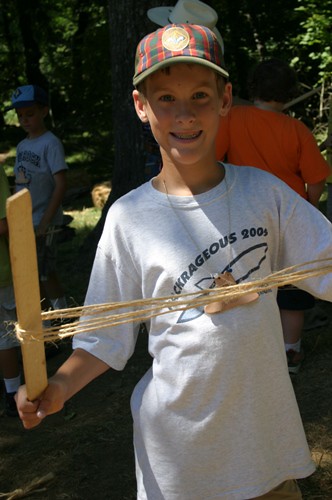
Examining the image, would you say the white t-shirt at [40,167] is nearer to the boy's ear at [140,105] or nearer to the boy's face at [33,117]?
the boy's face at [33,117]

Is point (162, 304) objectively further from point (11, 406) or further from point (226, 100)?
point (11, 406)

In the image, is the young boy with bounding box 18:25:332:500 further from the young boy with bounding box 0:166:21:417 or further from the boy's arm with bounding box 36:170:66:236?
the boy's arm with bounding box 36:170:66:236

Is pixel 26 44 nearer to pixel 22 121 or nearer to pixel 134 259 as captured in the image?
pixel 22 121

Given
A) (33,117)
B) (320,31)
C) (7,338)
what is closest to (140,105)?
(7,338)

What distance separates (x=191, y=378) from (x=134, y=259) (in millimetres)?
333

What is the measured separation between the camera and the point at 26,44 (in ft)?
53.9

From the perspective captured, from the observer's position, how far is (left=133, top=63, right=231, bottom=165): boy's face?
1.85 m

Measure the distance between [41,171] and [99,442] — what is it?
6.76 ft

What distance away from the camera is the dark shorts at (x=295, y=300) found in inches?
164

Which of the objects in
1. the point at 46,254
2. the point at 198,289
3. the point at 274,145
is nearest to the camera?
the point at 198,289

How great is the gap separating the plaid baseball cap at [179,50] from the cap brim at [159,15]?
7.18ft

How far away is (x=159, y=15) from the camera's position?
4.25m

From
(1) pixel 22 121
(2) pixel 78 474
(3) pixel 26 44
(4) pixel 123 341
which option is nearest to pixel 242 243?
(4) pixel 123 341

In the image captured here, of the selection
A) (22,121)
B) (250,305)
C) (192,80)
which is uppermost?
(192,80)
